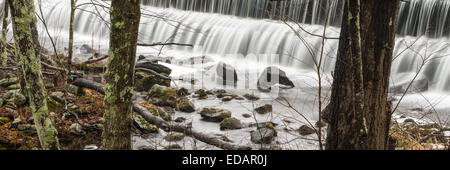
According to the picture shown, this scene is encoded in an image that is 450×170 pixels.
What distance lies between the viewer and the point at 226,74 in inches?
442

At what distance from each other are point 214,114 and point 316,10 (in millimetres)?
7418

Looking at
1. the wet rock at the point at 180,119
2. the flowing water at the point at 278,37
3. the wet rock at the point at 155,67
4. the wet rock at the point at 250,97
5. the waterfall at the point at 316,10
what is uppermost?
the waterfall at the point at 316,10

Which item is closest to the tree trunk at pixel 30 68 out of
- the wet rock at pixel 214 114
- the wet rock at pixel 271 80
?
the wet rock at pixel 214 114

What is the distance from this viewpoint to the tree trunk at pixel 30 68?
3.28m

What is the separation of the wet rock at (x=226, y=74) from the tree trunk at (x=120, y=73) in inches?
297

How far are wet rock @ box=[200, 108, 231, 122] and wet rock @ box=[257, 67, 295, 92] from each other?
2583mm

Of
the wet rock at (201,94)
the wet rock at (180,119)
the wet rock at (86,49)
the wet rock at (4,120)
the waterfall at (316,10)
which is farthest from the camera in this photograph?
the wet rock at (86,49)

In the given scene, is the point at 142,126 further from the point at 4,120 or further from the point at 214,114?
the point at 4,120

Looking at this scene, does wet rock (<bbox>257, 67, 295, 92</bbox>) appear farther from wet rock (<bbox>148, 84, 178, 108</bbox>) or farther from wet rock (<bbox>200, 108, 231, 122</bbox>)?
wet rock (<bbox>148, 84, 178, 108</bbox>)

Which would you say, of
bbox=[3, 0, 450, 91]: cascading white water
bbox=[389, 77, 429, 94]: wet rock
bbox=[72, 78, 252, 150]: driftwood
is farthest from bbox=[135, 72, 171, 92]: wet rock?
bbox=[389, 77, 429, 94]: wet rock

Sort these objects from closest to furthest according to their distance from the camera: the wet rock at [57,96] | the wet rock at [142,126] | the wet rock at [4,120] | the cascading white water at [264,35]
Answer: the wet rock at [4,120] → the wet rock at [142,126] → the wet rock at [57,96] → the cascading white water at [264,35]

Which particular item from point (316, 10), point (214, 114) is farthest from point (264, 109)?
point (316, 10)

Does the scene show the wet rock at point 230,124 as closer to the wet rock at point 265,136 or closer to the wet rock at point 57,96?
the wet rock at point 265,136

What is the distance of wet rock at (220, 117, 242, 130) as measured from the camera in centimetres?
700
